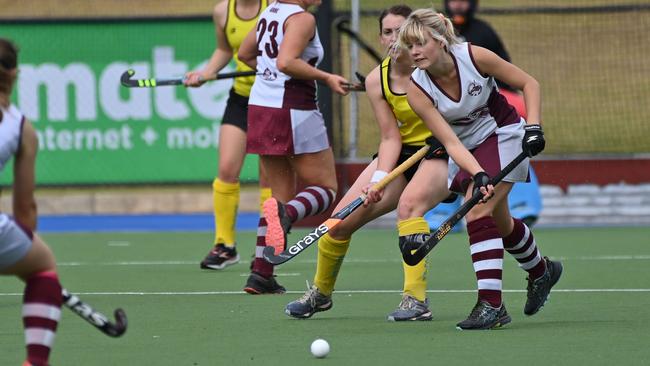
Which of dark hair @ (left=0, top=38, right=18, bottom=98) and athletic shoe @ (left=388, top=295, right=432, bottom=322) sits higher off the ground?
dark hair @ (left=0, top=38, right=18, bottom=98)

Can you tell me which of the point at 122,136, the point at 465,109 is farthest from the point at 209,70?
the point at 122,136

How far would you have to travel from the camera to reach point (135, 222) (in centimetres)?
1278

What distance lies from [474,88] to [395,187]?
73cm

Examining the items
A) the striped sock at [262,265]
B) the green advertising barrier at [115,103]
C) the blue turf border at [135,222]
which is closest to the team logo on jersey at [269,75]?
the striped sock at [262,265]

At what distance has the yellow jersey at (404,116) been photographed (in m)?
6.25

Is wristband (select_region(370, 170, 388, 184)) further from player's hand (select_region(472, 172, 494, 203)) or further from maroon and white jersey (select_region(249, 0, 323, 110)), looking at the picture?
maroon and white jersey (select_region(249, 0, 323, 110))

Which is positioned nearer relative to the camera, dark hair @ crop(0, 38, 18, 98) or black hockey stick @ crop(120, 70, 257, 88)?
dark hair @ crop(0, 38, 18, 98)

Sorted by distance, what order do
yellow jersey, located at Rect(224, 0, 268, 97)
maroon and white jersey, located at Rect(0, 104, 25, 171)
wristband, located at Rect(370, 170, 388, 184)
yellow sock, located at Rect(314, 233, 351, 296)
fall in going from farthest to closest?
1. yellow jersey, located at Rect(224, 0, 268, 97)
2. yellow sock, located at Rect(314, 233, 351, 296)
3. wristband, located at Rect(370, 170, 388, 184)
4. maroon and white jersey, located at Rect(0, 104, 25, 171)

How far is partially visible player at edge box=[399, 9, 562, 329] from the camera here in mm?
5664

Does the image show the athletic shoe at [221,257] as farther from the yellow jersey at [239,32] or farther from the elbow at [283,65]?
the elbow at [283,65]

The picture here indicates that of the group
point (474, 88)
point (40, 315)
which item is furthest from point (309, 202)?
point (40, 315)

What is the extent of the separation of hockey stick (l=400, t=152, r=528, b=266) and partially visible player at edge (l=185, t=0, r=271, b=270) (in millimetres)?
2453

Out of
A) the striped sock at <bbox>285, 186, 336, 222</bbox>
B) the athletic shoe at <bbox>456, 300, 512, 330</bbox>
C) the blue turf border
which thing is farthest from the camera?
the blue turf border

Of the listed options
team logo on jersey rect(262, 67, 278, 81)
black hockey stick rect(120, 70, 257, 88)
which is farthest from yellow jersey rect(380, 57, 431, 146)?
black hockey stick rect(120, 70, 257, 88)
